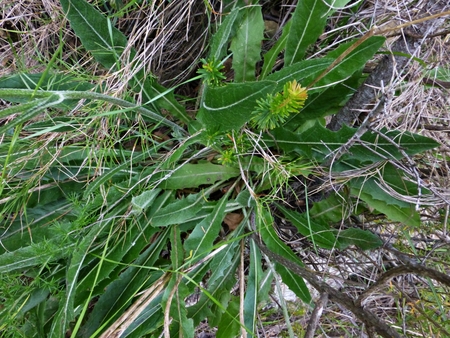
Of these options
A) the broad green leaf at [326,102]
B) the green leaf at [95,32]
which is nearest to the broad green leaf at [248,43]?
the broad green leaf at [326,102]

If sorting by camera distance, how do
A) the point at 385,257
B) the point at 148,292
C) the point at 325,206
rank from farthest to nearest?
1. the point at 385,257
2. the point at 325,206
3. the point at 148,292

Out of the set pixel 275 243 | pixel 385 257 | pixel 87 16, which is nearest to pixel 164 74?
pixel 87 16

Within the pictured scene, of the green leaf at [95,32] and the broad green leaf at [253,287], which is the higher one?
the green leaf at [95,32]

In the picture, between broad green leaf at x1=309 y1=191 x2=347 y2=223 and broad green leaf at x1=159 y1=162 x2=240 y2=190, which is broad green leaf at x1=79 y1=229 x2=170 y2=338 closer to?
broad green leaf at x1=159 y1=162 x2=240 y2=190

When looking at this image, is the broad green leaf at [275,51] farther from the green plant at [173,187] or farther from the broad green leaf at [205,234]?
the broad green leaf at [205,234]

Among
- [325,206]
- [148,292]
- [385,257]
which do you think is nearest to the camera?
[148,292]

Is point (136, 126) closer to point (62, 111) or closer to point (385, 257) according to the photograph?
Result: point (62, 111)

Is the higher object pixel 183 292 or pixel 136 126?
pixel 136 126
